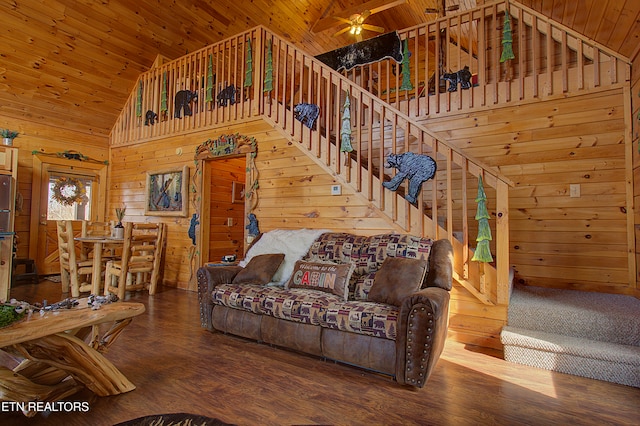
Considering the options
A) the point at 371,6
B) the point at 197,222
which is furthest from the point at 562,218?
the point at 197,222

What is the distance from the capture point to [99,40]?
16.4 ft

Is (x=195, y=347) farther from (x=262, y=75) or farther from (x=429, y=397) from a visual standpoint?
(x=262, y=75)

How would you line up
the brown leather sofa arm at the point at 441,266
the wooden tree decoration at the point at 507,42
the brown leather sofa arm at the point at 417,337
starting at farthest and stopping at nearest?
the wooden tree decoration at the point at 507,42 → the brown leather sofa arm at the point at 441,266 → the brown leather sofa arm at the point at 417,337

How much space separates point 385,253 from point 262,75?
3.08 metres

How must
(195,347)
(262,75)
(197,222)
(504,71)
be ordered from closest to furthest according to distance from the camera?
(195,347) < (504,71) < (262,75) < (197,222)

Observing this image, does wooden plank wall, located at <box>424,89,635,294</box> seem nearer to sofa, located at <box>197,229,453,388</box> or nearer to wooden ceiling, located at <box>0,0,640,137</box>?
wooden ceiling, located at <box>0,0,640,137</box>

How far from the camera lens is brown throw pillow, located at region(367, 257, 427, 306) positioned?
2.35 m

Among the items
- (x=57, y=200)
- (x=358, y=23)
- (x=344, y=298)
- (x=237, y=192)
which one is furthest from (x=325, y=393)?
(x=57, y=200)

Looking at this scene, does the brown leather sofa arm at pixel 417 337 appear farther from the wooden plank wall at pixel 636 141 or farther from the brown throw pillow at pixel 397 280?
the wooden plank wall at pixel 636 141

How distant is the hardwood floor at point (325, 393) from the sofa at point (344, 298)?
16cm

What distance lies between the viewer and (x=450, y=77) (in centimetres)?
391

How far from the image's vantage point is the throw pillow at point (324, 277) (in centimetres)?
268

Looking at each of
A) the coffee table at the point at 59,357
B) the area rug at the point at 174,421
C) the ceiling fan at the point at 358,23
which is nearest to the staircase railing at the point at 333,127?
the ceiling fan at the point at 358,23

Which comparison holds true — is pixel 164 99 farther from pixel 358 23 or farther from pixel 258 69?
pixel 358 23
